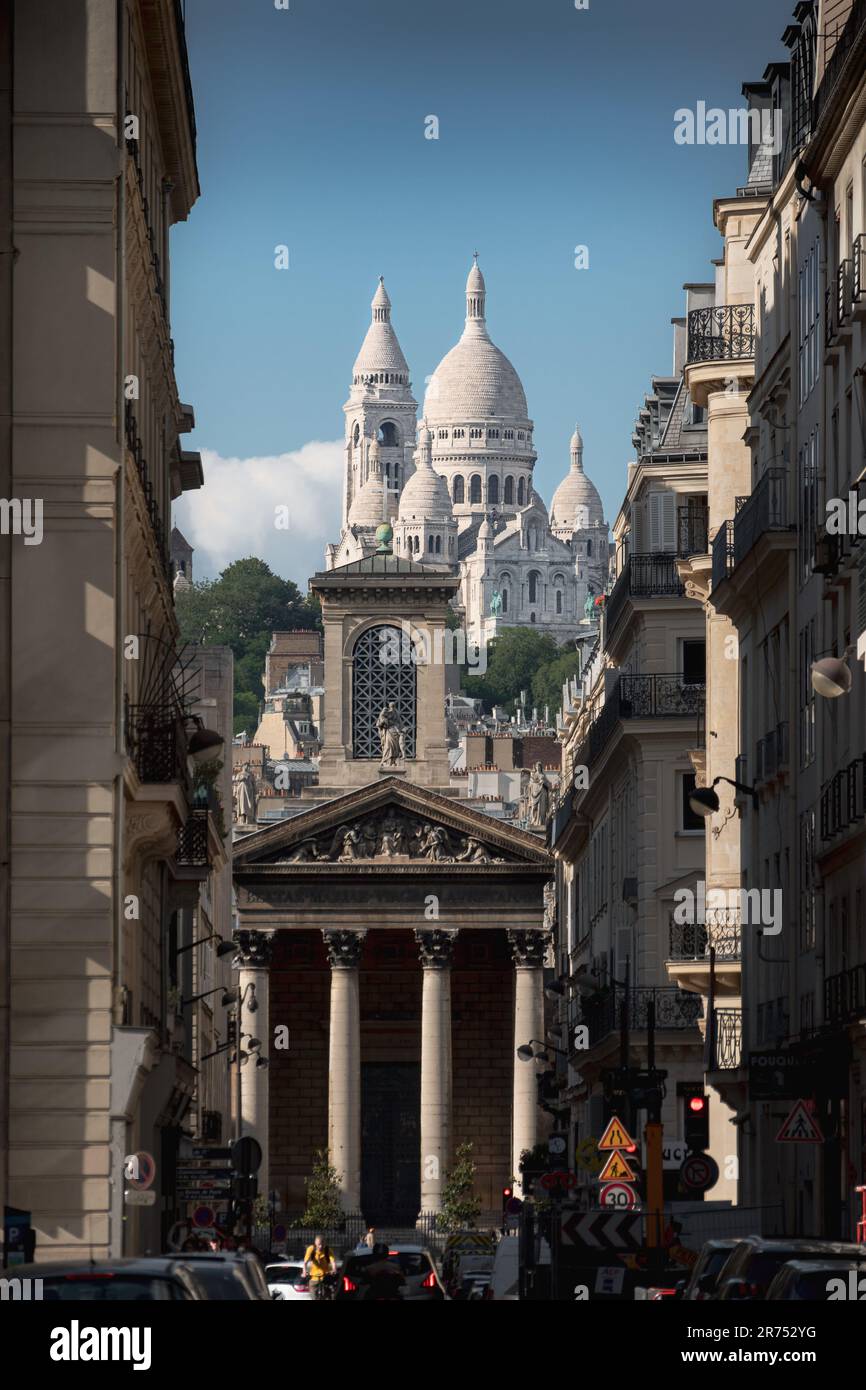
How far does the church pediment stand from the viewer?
115 meters

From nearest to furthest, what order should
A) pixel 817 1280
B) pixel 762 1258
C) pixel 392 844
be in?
Result: pixel 817 1280 < pixel 762 1258 < pixel 392 844

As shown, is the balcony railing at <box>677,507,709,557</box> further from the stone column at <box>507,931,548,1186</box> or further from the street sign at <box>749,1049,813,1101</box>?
the stone column at <box>507,931,548,1186</box>

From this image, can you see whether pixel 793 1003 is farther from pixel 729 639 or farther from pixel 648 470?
pixel 648 470

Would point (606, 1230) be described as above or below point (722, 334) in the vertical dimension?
below

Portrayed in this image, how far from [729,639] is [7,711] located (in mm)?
24573

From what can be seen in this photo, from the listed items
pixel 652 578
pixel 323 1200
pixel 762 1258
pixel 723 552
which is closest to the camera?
pixel 762 1258

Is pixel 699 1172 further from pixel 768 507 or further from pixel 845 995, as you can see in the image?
pixel 768 507

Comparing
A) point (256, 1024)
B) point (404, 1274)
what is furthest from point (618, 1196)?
point (256, 1024)

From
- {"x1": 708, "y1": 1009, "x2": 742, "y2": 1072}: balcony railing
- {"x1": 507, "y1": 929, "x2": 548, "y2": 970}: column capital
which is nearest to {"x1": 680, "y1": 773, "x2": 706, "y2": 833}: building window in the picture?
{"x1": 708, "y1": 1009, "x2": 742, "y2": 1072}: balcony railing

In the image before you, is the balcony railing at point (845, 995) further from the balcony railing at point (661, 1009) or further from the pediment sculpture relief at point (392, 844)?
the pediment sculpture relief at point (392, 844)

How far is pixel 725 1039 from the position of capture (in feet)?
171

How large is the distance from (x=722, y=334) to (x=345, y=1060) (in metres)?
67.1

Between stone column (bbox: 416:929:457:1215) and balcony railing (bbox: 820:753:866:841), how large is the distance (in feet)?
258

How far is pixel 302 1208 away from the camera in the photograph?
118 meters
